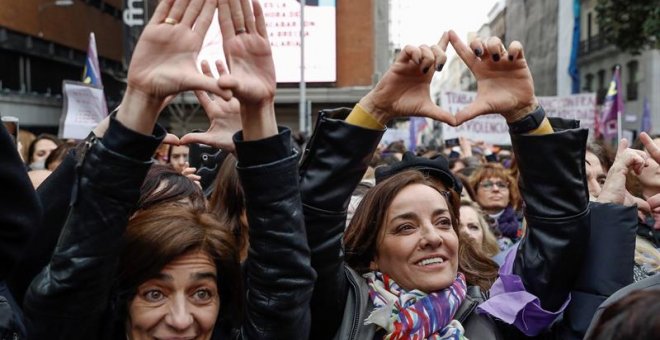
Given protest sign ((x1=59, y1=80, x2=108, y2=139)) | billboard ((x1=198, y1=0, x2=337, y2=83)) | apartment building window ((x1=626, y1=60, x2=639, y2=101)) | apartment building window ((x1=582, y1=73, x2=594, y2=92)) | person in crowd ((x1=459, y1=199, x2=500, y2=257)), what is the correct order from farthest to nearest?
apartment building window ((x1=582, y1=73, x2=594, y2=92))
apartment building window ((x1=626, y1=60, x2=639, y2=101))
billboard ((x1=198, y1=0, x2=337, y2=83))
protest sign ((x1=59, y1=80, x2=108, y2=139))
person in crowd ((x1=459, y1=199, x2=500, y2=257))

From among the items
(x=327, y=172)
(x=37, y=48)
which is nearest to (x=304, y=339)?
(x=327, y=172)

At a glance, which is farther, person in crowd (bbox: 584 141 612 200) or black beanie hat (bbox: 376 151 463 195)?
person in crowd (bbox: 584 141 612 200)

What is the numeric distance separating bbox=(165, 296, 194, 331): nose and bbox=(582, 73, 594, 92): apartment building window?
4345 cm

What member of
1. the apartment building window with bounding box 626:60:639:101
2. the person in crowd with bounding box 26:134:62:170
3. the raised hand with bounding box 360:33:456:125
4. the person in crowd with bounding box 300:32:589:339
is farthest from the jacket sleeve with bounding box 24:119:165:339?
the apartment building window with bounding box 626:60:639:101

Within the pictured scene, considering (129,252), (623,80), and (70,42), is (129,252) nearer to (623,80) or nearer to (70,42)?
(70,42)

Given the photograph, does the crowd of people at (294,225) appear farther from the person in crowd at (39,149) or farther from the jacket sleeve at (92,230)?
the person in crowd at (39,149)

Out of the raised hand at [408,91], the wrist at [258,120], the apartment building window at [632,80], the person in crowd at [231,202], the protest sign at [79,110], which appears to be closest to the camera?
the wrist at [258,120]

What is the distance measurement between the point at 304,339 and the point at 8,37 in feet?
80.6

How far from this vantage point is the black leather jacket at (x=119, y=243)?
6.97 ft

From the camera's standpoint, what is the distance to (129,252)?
2.43 metres

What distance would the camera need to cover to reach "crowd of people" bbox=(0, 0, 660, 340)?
2129 mm

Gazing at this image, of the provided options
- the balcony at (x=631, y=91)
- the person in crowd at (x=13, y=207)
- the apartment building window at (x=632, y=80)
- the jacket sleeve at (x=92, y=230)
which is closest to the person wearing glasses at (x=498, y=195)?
the jacket sleeve at (x=92, y=230)

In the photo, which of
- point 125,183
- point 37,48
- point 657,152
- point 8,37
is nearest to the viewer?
point 125,183

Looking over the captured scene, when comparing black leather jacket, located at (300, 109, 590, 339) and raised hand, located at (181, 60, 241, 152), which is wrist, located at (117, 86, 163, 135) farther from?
raised hand, located at (181, 60, 241, 152)
